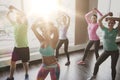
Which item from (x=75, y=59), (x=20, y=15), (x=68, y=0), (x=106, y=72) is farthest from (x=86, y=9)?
(x=20, y=15)

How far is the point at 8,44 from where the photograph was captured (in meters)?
4.47

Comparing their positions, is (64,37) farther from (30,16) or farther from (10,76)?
(10,76)

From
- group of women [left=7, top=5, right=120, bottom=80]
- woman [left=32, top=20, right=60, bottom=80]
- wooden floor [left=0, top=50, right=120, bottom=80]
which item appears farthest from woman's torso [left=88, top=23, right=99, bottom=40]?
woman [left=32, top=20, right=60, bottom=80]

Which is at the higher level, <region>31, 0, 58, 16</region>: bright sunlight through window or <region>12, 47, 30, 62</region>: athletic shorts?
<region>31, 0, 58, 16</region>: bright sunlight through window

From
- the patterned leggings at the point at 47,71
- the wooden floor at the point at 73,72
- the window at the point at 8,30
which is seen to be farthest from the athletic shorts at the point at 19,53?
the patterned leggings at the point at 47,71

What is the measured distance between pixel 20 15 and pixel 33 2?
4.70 ft

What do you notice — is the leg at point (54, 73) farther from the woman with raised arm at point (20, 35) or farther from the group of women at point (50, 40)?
the woman with raised arm at point (20, 35)

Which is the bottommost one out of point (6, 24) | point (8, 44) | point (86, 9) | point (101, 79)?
point (101, 79)

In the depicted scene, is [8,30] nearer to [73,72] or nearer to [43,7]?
[43,7]

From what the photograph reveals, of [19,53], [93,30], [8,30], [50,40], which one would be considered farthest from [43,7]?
[50,40]

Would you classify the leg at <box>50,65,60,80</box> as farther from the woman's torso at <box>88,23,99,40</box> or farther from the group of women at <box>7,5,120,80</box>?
→ the woman's torso at <box>88,23,99,40</box>

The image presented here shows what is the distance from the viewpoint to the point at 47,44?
2.38 m

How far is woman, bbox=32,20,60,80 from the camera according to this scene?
2375 millimetres

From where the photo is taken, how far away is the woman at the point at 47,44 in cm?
238
